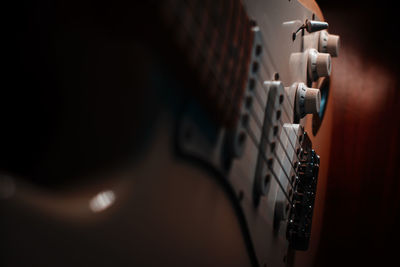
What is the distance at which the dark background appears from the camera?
814mm

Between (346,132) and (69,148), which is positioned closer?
(69,148)

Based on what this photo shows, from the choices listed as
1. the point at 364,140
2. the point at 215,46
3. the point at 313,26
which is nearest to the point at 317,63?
the point at 313,26

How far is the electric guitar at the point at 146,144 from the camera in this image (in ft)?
0.62

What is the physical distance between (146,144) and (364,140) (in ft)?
2.42

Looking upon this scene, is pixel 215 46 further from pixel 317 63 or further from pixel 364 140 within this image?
pixel 364 140

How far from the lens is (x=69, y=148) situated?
0.19 meters

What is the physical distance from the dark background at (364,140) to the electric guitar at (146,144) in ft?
1.79

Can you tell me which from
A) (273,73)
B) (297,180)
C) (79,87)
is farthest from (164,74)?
(297,180)

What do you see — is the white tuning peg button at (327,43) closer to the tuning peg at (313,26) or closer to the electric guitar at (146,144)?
the tuning peg at (313,26)

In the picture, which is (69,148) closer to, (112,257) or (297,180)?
(112,257)

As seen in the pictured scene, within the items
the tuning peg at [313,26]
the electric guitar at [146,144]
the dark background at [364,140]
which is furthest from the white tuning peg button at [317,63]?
the dark background at [364,140]

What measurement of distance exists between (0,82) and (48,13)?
0.04 meters

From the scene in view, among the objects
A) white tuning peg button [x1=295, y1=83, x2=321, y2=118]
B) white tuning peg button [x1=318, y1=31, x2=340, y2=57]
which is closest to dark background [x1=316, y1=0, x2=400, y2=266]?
white tuning peg button [x1=318, y1=31, x2=340, y2=57]

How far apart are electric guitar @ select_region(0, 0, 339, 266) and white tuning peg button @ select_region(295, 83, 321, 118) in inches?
4.8
